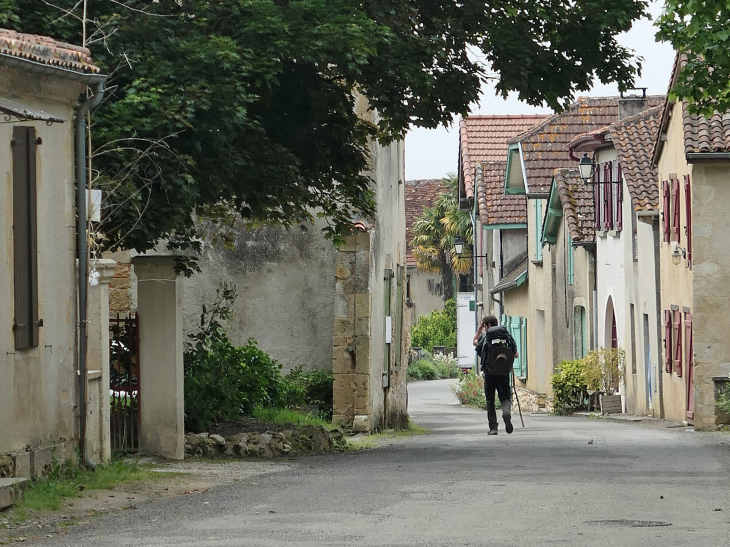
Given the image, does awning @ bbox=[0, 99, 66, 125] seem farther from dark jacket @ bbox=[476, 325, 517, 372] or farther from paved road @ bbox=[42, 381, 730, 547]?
dark jacket @ bbox=[476, 325, 517, 372]

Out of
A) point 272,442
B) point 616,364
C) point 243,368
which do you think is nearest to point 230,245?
point 243,368

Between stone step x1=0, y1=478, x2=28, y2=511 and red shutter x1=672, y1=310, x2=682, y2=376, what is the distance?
15776 mm

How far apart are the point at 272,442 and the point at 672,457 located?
4.45 m

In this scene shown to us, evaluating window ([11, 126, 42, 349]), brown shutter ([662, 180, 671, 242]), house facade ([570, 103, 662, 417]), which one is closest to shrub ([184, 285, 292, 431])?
window ([11, 126, 42, 349])

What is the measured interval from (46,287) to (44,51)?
6.40 ft

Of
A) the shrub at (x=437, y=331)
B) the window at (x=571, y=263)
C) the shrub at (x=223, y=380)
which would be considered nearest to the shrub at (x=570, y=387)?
the window at (x=571, y=263)

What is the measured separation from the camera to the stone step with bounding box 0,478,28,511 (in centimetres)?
910

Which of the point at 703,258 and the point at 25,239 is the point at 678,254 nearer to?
the point at 703,258

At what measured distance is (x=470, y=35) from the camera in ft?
49.5

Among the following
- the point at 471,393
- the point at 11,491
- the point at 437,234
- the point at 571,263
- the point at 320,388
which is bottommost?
the point at 471,393

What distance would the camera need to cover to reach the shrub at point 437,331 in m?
63.4

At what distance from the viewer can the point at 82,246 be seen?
11617 mm

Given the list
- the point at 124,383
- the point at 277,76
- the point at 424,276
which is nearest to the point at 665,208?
the point at 277,76

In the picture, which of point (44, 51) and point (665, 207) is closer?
point (44, 51)
